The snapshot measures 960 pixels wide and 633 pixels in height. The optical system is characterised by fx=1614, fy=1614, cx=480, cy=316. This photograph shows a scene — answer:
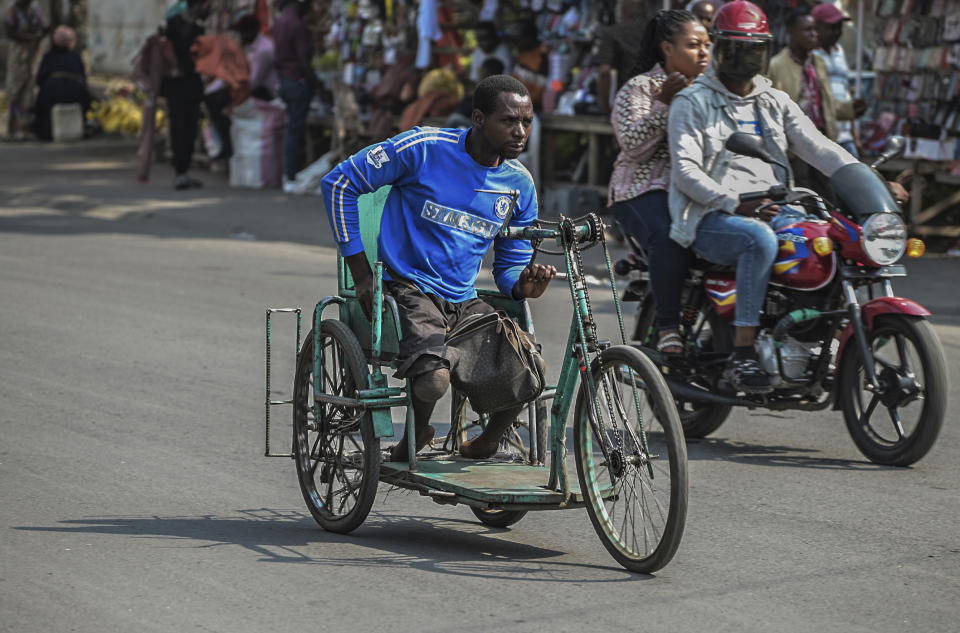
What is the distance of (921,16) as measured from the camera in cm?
1426

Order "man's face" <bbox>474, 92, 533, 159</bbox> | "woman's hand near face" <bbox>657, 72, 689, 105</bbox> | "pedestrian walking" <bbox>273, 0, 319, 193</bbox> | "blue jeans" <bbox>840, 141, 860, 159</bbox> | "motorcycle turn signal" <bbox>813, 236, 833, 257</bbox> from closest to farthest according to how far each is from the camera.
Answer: "man's face" <bbox>474, 92, 533, 159</bbox> < "motorcycle turn signal" <bbox>813, 236, 833, 257</bbox> < "woman's hand near face" <bbox>657, 72, 689, 105</bbox> < "blue jeans" <bbox>840, 141, 860, 159</bbox> < "pedestrian walking" <bbox>273, 0, 319, 193</bbox>

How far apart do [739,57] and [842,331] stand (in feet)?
4.32

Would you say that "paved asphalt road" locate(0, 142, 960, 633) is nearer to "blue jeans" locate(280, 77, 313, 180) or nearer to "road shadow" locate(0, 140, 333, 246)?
"road shadow" locate(0, 140, 333, 246)

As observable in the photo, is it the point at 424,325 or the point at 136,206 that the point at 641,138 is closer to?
the point at 424,325

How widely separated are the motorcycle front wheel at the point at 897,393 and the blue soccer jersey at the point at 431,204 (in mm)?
1932

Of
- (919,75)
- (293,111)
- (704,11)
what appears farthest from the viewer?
(293,111)

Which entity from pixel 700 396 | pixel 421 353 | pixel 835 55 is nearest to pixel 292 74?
pixel 835 55

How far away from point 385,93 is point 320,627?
1486cm

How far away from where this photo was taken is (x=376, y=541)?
226 inches

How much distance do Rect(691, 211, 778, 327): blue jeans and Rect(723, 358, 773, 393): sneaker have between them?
6.8 inches

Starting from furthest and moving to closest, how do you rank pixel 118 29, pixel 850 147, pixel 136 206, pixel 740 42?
1. pixel 118 29
2. pixel 136 206
3. pixel 850 147
4. pixel 740 42

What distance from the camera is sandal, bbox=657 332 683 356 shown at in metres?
7.50

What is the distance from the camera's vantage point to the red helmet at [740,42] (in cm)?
726

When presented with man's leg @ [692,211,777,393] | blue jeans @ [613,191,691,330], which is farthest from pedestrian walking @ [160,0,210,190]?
man's leg @ [692,211,777,393]
